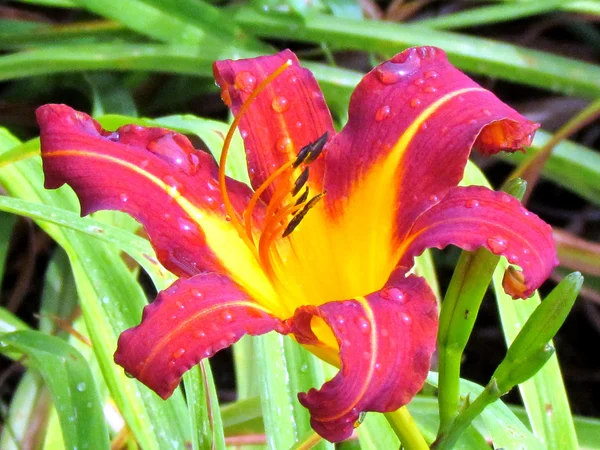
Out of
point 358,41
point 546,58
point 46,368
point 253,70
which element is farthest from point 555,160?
point 46,368

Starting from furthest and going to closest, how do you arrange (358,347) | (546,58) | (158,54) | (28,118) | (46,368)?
(28,118), (546,58), (158,54), (46,368), (358,347)

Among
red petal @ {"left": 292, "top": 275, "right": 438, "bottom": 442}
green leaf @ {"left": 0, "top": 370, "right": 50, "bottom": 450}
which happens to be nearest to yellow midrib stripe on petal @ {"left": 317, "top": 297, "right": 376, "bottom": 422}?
red petal @ {"left": 292, "top": 275, "right": 438, "bottom": 442}

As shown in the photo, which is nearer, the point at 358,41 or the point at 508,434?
the point at 508,434

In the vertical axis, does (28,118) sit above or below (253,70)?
below

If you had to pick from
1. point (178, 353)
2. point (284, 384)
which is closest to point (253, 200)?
point (178, 353)

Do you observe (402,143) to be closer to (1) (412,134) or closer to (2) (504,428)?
(1) (412,134)

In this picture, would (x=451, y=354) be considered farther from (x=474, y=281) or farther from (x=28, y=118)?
(x=28, y=118)
